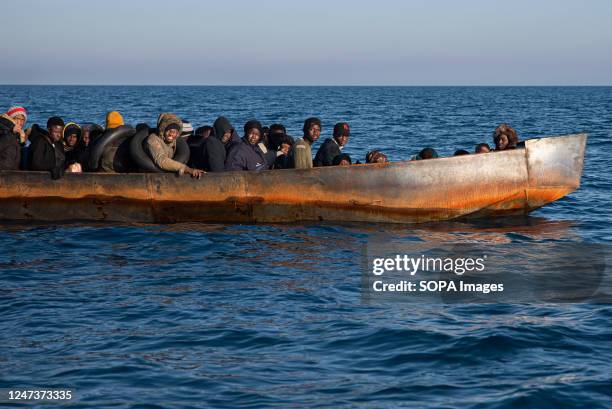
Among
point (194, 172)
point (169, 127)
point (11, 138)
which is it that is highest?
point (169, 127)

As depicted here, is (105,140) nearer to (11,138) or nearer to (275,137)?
(11,138)

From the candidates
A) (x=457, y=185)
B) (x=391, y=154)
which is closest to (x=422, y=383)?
(x=457, y=185)

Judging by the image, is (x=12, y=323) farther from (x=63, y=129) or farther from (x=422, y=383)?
(x=63, y=129)

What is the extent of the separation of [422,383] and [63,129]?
815 centimetres

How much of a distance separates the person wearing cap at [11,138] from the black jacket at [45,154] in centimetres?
27

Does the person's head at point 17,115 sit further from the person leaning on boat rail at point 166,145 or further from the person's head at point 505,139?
the person's head at point 505,139

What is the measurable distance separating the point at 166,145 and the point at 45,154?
5.88 feet

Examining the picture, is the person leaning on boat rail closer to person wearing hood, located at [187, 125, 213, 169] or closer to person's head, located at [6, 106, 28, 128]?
person wearing hood, located at [187, 125, 213, 169]

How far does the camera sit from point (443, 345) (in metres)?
7.88

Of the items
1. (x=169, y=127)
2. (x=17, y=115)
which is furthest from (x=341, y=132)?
(x=17, y=115)

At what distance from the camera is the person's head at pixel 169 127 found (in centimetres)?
1251

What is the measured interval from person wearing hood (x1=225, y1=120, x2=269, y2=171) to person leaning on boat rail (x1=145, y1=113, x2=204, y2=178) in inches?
21.6

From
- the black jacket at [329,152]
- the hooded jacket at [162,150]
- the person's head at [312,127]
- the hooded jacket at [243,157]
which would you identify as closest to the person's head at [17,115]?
the hooded jacket at [162,150]

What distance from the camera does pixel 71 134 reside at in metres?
13.5
